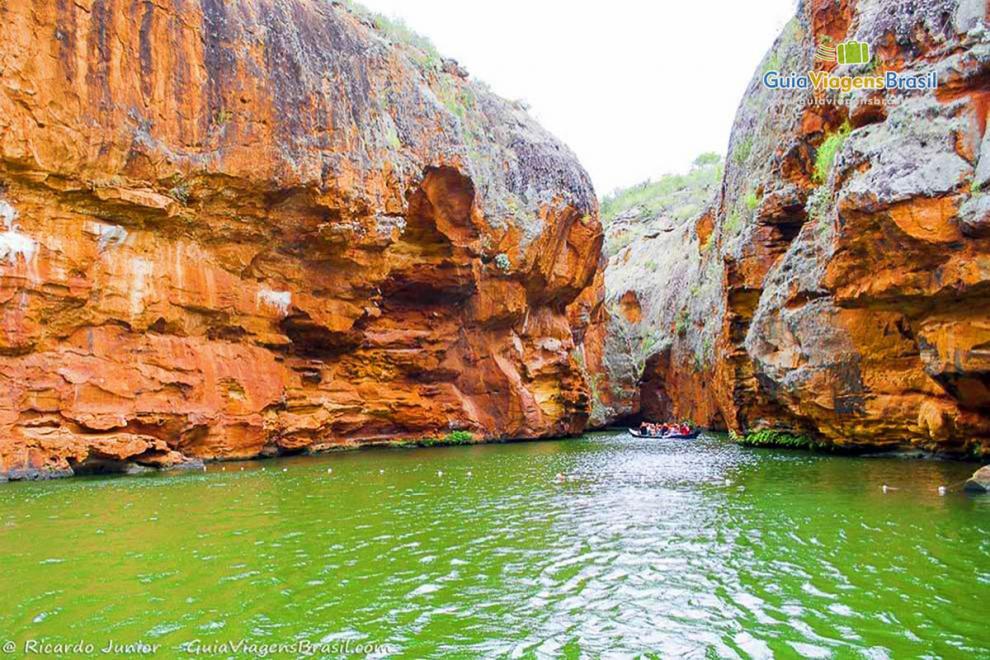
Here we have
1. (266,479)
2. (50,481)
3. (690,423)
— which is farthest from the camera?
(690,423)

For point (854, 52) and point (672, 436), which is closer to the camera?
point (854, 52)

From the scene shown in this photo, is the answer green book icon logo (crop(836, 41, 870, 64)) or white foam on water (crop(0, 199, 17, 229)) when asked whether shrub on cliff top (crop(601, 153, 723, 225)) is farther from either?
white foam on water (crop(0, 199, 17, 229))

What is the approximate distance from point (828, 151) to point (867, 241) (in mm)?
6219

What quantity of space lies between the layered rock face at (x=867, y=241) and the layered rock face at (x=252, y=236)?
445 inches

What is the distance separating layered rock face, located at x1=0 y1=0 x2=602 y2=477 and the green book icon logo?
52.5ft

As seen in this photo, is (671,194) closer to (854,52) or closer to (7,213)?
(854,52)

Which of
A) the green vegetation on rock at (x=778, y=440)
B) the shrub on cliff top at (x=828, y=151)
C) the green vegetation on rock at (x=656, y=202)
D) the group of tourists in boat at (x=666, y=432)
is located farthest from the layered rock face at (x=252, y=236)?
the green vegetation on rock at (x=656, y=202)

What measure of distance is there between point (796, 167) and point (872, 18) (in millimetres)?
7678

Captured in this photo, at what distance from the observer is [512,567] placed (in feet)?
29.9

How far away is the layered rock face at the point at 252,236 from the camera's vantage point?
1872 cm

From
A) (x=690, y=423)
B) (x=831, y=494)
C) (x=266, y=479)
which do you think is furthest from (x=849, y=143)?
(x=690, y=423)

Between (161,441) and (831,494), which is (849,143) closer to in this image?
(831,494)

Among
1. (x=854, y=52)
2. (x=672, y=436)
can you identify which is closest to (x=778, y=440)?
(x=672, y=436)

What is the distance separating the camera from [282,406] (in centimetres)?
2620
